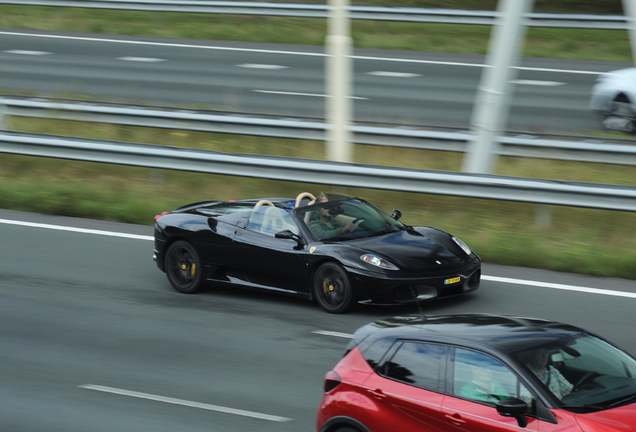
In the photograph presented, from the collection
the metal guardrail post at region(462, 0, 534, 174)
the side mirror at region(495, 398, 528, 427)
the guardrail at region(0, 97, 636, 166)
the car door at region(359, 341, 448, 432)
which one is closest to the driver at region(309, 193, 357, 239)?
the metal guardrail post at region(462, 0, 534, 174)

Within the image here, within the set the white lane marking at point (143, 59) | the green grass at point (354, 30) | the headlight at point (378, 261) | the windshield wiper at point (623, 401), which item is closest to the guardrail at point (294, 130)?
the headlight at point (378, 261)

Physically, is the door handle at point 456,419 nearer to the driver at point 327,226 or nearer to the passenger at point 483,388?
the passenger at point 483,388

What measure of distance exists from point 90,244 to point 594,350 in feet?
29.7

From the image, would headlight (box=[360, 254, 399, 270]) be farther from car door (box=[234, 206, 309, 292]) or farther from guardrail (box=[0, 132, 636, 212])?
guardrail (box=[0, 132, 636, 212])

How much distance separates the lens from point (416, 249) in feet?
33.0

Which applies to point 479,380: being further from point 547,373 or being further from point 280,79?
point 280,79

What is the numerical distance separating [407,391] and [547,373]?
2.92 ft

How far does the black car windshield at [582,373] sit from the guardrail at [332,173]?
21.3 ft

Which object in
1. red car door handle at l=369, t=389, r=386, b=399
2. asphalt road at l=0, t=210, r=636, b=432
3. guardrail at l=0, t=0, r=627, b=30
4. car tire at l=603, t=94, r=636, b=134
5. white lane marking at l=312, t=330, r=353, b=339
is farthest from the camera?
guardrail at l=0, t=0, r=627, b=30

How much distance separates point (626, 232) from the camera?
490 inches

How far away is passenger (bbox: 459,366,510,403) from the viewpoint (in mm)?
5395

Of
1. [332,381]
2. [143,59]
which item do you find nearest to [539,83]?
[143,59]

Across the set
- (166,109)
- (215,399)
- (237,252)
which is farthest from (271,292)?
(166,109)

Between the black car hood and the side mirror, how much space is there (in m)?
4.53
